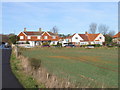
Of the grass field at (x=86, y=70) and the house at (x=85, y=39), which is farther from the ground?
the house at (x=85, y=39)

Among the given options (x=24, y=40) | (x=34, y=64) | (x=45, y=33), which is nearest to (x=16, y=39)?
(x=24, y=40)

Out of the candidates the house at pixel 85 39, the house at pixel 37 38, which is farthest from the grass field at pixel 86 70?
the house at pixel 85 39

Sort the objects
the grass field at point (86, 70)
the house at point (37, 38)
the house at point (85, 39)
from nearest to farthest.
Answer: the grass field at point (86, 70), the house at point (37, 38), the house at point (85, 39)

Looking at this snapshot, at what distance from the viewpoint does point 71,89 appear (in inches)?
328

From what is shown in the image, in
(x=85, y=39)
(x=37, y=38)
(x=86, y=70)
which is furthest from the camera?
(x=85, y=39)

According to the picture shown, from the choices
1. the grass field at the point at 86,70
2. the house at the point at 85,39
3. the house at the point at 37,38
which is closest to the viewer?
the grass field at the point at 86,70

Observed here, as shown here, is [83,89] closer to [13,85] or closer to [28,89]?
[28,89]

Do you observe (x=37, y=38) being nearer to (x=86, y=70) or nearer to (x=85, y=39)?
(x=85, y=39)

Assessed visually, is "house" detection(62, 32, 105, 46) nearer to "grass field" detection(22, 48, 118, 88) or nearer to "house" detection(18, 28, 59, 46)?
"house" detection(18, 28, 59, 46)

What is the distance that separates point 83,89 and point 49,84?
176 centimetres

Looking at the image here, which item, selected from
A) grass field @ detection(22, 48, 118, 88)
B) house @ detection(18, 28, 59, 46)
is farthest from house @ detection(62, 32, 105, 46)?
grass field @ detection(22, 48, 118, 88)

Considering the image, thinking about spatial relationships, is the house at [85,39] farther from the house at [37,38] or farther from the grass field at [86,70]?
the grass field at [86,70]

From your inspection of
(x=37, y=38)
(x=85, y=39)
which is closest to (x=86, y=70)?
(x=37, y=38)

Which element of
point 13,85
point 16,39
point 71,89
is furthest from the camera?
point 16,39
